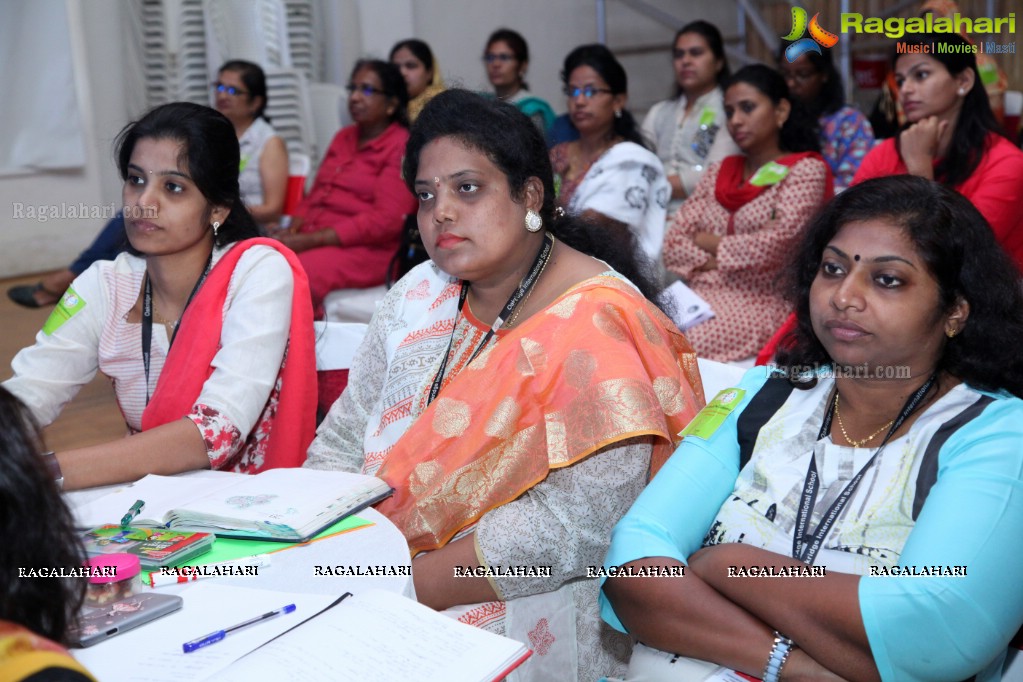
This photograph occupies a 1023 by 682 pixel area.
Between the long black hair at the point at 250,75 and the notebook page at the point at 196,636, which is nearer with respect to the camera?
the notebook page at the point at 196,636

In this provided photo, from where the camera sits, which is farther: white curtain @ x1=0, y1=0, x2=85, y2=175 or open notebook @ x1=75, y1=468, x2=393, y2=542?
white curtain @ x1=0, y1=0, x2=85, y2=175

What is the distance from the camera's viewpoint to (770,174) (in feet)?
11.3

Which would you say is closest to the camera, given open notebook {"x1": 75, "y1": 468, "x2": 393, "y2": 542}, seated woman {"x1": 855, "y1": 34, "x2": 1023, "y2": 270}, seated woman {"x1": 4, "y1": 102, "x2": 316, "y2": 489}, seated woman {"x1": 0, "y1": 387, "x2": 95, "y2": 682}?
seated woman {"x1": 0, "y1": 387, "x2": 95, "y2": 682}

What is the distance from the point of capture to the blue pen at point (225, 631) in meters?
1.11

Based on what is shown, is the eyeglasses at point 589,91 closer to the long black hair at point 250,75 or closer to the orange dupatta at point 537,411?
the long black hair at point 250,75


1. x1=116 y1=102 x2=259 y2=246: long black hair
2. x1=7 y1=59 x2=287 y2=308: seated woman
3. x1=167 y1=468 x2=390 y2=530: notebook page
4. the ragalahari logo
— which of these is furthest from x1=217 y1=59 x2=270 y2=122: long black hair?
x1=167 y1=468 x2=390 y2=530: notebook page

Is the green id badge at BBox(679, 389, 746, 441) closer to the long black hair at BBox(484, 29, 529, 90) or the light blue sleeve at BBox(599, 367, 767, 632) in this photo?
the light blue sleeve at BBox(599, 367, 767, 632)

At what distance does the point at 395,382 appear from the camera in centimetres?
197

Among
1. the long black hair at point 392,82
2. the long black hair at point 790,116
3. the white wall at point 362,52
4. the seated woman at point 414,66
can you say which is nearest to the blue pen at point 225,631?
the white wall at point 362,52

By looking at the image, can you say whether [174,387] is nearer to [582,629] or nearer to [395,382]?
[395,382]

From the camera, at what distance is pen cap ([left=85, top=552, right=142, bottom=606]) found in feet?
3.97

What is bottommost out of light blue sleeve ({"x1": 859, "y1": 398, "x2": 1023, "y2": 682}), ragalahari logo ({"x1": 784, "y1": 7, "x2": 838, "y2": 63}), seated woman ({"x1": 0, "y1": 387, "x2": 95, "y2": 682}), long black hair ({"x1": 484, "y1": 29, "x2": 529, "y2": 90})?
light blue sleeve ({"x1": 859, "y1": 398, "x2": 1023, "y2": 682})

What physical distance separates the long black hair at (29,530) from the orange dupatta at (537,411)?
0.85m

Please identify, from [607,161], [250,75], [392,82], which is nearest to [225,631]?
[607,161]
